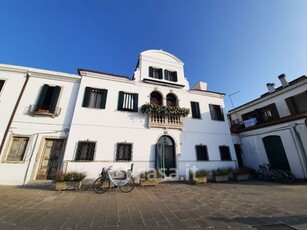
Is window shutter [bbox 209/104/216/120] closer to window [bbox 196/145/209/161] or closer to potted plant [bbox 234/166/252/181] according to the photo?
window [bbox 196/145/209/161]

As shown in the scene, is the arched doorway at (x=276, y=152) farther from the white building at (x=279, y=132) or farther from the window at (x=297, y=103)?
the window at (x=297, y=103)

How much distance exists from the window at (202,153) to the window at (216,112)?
10.6ft

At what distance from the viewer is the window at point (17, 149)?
8.10m

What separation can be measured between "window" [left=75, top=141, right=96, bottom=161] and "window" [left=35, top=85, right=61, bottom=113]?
3.19m

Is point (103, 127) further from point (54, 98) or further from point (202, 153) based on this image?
point (202, 153)

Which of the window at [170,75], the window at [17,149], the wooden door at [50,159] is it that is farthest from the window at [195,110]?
the window at [17,149]

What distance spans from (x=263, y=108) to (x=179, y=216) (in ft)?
49.4

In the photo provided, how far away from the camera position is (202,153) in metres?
11.1

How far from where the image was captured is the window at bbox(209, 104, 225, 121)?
13.0m

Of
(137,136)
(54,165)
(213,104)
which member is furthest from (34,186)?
(213,104)

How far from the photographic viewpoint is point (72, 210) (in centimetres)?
425

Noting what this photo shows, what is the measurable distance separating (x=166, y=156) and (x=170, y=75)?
795 centimetres

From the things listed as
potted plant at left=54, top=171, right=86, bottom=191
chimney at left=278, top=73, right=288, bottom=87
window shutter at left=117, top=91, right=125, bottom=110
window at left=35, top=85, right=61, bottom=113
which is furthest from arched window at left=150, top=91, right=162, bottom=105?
chimney at left=278, top=73, right=288, bottom=87

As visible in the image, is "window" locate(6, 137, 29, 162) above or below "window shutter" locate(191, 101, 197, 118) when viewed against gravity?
below
